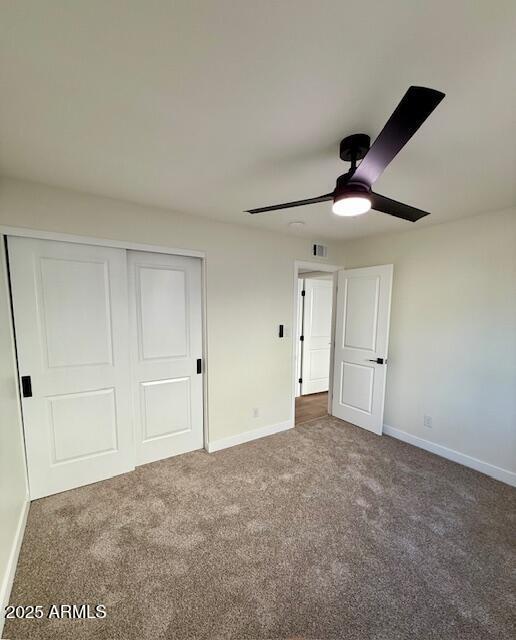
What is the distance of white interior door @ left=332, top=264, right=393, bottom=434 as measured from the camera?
3211 mm

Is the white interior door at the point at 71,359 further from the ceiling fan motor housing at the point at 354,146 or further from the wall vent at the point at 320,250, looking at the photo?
the wall vent at the point at 320,250

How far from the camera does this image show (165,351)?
266 cm

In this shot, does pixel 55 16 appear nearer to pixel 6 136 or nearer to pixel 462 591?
pixel 6 136

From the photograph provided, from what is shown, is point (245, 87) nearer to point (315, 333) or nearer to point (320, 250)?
point (320, 250)

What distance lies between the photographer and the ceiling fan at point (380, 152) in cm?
84

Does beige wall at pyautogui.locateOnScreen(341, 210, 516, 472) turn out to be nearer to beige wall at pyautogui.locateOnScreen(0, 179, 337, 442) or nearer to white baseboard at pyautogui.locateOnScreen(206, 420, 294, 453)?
beige wall at pyautogui.locateOnScreen(0, 179, 337, 442)

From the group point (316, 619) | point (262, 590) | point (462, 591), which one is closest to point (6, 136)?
point (262, 590)

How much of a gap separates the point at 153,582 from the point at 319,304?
419cm

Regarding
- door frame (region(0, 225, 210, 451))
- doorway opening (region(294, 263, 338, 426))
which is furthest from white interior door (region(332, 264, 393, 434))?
door frame (region(0, 225, 210, 451))

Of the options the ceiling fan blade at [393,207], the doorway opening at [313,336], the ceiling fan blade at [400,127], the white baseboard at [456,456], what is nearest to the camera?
the ceiling fan blade at [400,127]

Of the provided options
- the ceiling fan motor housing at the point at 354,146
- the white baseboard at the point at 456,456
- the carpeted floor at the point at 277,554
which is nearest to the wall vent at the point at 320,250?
Answer: the ceiling fan motor housing at the point at 354,146

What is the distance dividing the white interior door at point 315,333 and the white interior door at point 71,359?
10.3 feet

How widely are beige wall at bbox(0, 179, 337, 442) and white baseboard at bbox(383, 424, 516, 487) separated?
1.29 meters

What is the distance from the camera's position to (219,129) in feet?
4.48
